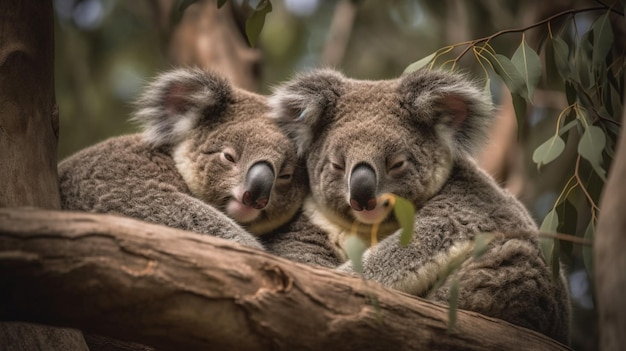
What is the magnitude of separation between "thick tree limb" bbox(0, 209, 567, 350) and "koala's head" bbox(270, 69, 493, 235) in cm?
82

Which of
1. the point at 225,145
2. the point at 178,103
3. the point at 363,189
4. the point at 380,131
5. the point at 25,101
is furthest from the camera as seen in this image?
the point at 178,103

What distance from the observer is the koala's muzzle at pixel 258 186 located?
3.10 m

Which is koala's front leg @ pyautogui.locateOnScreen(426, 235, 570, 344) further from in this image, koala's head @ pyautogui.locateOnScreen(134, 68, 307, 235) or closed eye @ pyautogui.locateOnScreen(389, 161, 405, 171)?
koala's head @ pyautogui.locateOnScreen(134, 68, 307, 235)

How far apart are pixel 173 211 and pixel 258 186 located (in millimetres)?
395

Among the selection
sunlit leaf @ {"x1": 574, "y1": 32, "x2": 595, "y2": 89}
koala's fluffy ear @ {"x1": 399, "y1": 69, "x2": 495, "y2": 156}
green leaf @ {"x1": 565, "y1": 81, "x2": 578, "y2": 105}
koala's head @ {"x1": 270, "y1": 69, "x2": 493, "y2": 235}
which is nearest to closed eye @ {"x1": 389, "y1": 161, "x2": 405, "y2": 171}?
koala's head @ {"x1": 270, "y1": 69, "x2": 493, "y2": 235}

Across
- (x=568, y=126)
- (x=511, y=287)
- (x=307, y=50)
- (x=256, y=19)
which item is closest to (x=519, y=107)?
(x=568, y=126)

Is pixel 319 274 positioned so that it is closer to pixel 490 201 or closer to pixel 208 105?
pixel 490 201

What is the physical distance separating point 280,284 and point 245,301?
0.43ft

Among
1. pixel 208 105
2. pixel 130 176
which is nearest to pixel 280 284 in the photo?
pixel 130 176

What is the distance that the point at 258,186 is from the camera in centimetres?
310

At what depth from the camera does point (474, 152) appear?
10.9ft

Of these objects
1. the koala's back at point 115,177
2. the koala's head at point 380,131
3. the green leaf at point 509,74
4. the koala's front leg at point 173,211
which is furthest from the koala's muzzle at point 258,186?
the green leaf at point 509,74

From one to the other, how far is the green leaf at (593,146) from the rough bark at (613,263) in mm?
786

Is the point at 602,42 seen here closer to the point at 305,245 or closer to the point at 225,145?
the point at 305,245
